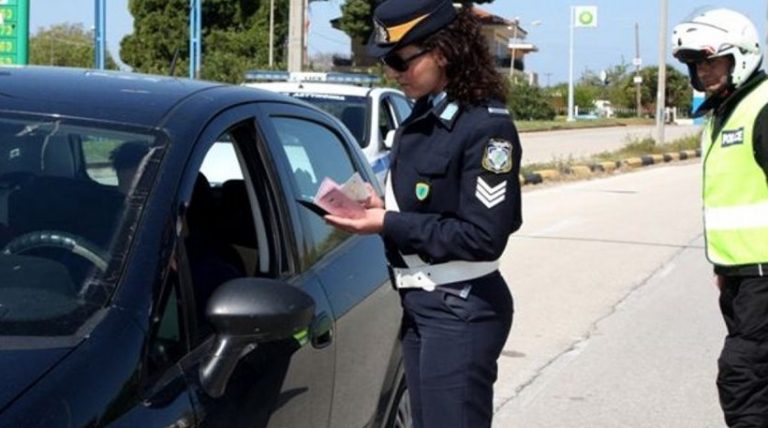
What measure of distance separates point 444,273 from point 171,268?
81 cm

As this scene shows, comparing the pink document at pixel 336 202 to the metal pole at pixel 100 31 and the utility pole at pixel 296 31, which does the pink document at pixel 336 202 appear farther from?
the utility pole at pixel 296 31

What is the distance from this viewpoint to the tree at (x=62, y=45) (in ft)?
225

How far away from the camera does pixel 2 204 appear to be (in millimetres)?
2939

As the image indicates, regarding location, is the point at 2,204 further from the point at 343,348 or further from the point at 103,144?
the point at 343,348

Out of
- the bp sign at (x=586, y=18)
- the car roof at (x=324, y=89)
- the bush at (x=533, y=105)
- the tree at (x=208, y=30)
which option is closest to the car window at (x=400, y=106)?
the car roof at (x=324, y=89)

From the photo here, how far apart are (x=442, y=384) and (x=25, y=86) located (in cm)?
145

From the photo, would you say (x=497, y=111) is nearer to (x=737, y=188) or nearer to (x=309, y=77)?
(x=737, y=188)

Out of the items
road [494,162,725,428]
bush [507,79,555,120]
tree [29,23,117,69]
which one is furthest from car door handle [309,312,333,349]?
bush [507,79,555,120]

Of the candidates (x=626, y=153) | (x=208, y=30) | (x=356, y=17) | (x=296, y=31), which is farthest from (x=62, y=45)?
(x=296, y=31)

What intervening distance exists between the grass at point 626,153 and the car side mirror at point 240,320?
64.8 feet

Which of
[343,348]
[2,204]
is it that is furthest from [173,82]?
[343,348]

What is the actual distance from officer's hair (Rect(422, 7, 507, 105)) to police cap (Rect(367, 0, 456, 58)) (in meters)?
0.03

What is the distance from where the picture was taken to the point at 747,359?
3.78 meters

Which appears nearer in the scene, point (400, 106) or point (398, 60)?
point (398, 60)
